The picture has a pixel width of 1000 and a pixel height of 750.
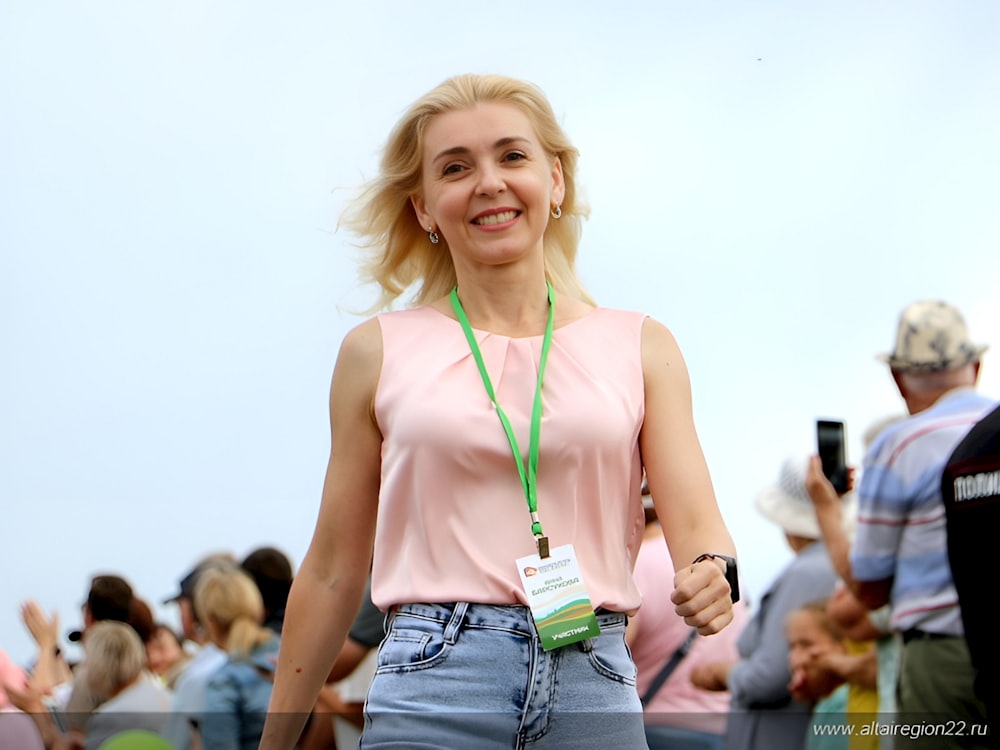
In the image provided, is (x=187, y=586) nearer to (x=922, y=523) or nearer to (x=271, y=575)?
(x=271, y=575)

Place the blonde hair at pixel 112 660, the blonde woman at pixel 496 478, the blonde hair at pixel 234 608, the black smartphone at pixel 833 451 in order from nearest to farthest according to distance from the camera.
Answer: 1. the blonde woman at pixel 496 478
2. the black smartphone at pixel 833 451
3. the blonde hair at pixel 234 608
4. the blonde hair at pixel 112 660

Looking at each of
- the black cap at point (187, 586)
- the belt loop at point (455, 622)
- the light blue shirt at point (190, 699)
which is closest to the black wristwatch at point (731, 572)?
the belt loop at point (455, 622)

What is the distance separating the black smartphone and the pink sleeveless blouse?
2.41 m

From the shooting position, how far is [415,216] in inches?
102

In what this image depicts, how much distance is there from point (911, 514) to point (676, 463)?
1.90 metres

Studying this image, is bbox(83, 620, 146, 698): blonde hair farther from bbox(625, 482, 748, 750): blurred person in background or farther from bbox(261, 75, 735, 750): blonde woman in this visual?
bbox(261, 75, 735, 750): blonde woman

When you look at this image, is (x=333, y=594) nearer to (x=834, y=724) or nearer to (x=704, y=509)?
(x=704, y=509)

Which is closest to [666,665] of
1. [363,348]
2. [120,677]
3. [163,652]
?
[363,348]

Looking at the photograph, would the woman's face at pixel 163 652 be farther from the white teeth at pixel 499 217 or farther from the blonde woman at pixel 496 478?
the white teeth at pixel 499 217

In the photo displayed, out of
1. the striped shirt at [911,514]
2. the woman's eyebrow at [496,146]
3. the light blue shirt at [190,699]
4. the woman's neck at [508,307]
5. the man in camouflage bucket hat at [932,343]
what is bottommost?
the light blue shirt at [190,699]

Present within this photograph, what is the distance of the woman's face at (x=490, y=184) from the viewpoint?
2314mm

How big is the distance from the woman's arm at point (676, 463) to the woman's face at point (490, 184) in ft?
0.86

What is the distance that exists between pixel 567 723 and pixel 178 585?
220 inches

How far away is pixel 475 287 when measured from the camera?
238 cm
